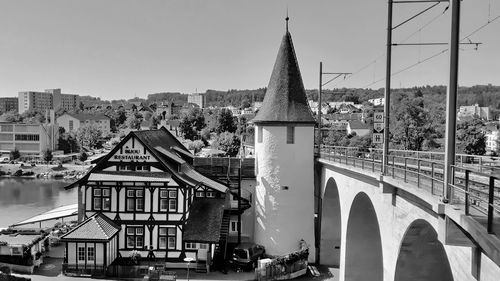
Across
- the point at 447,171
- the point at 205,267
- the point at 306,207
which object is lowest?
the point at 205,267

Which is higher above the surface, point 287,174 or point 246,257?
point 287,174

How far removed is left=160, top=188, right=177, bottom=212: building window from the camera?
84.2 ft

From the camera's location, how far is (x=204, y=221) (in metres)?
25.6

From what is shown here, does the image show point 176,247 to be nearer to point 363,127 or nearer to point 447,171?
point 447,171

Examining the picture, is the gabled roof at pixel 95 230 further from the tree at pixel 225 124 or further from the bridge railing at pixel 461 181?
the tree at pixel 225 124

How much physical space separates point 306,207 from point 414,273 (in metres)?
14.2

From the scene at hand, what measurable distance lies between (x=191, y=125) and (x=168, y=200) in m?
86.9

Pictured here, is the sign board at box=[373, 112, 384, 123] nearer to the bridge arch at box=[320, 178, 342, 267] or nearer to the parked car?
the bridge arch at box=[320, 178, 342, 267]

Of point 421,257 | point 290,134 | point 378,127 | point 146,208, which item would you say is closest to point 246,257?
point 146,208

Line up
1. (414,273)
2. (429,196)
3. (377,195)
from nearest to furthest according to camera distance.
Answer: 1. (429,196)
2. (414,273)
3. (377,195)

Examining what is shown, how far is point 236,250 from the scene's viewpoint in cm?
2550

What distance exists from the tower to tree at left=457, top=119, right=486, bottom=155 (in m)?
26.9

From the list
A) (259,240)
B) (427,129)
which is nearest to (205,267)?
(259,240)

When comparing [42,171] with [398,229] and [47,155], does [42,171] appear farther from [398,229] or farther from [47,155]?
[398,229]
